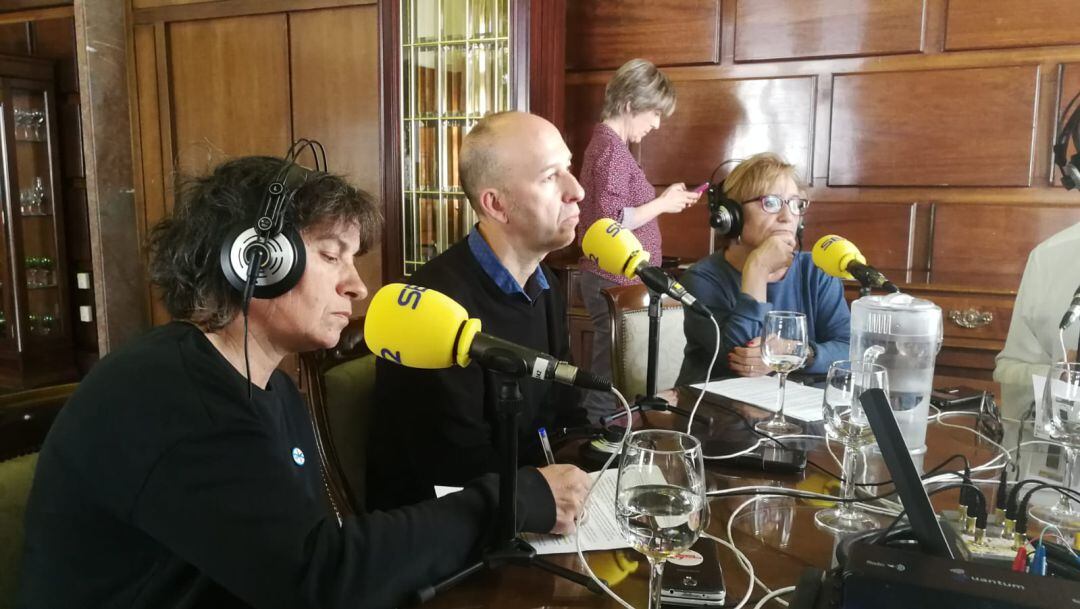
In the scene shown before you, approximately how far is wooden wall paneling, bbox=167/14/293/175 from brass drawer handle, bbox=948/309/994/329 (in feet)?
10.3

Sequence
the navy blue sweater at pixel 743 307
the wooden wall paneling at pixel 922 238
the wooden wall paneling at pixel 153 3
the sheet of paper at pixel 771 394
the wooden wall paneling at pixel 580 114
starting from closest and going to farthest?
the sheet of paper at pixel 771 394, the navy blue sweater at pixel 743 307, the wooden wall paneling at pixel 922 238, the wooden wall paneling at pixel 580 114, the wooden wall paneling at pixel 153 3

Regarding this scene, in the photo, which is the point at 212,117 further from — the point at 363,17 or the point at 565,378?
the point at 565,378

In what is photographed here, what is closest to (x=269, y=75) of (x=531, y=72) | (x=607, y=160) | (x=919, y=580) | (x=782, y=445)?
(x=531, y=72)

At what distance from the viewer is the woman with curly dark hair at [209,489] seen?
79 cm

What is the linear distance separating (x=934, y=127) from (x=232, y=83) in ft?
11.0

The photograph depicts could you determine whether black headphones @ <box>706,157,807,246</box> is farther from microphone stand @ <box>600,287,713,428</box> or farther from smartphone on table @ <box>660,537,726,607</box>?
smartphone on table @ <box>660,537,726,607</box>

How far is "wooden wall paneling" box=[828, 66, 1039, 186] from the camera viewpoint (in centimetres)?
291

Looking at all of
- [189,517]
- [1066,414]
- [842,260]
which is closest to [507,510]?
[189,517]

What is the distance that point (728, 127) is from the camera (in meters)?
3.32

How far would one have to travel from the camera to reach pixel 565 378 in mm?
873

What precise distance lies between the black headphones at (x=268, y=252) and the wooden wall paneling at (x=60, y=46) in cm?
423

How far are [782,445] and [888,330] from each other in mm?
348

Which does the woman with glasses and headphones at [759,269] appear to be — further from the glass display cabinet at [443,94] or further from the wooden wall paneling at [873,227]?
the glass display cabinet at [443,94]

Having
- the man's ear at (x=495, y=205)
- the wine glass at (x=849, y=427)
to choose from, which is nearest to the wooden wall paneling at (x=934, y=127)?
the man's ear at (x=495, y=205)
